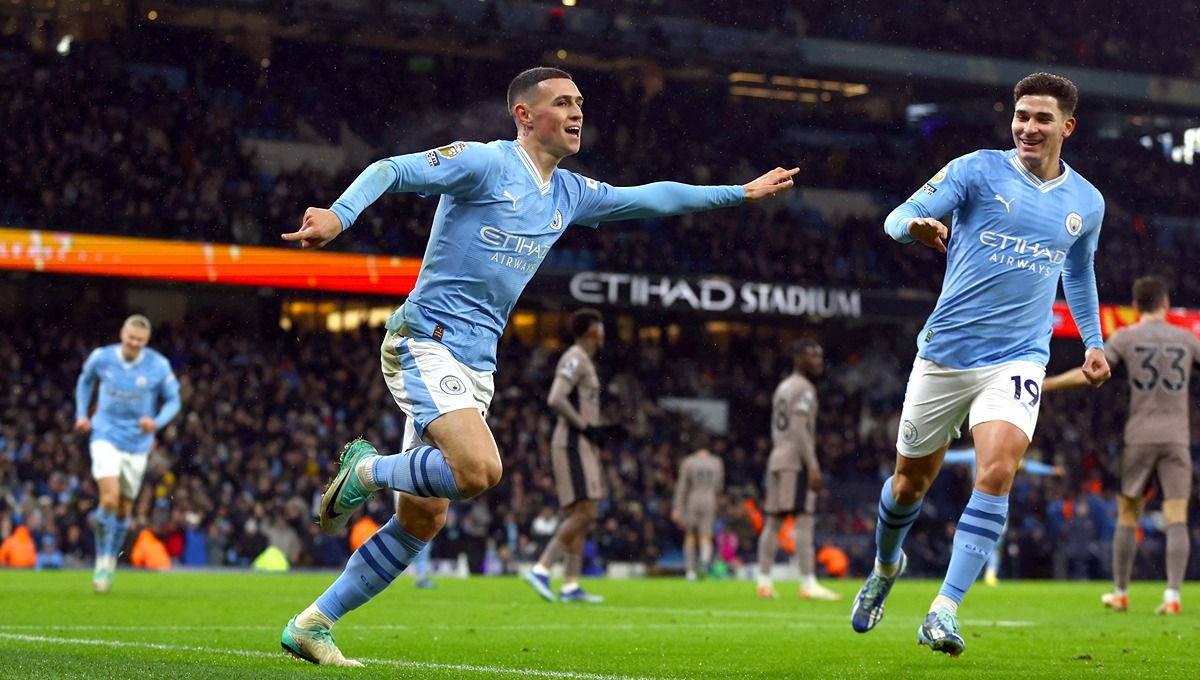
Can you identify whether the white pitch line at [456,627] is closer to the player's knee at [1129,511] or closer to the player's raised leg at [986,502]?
the player's knee at [1129,511]

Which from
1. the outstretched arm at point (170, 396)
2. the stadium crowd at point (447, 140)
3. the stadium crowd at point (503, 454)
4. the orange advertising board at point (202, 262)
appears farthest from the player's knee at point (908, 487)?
the stadium crowd at point (447, 140)

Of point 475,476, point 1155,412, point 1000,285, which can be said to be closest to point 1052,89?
point 1000,285

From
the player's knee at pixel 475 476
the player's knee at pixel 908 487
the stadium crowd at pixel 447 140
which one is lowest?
the player's knee at pixel 908 487

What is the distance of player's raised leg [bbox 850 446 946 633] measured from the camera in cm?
732

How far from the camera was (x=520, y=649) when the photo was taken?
7504 mm

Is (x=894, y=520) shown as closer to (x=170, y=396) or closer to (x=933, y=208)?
(x=933, y=208)

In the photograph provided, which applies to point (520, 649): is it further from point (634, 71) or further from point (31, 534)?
point (634, 71)

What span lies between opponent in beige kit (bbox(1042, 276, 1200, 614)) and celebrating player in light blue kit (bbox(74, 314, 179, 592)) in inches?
301

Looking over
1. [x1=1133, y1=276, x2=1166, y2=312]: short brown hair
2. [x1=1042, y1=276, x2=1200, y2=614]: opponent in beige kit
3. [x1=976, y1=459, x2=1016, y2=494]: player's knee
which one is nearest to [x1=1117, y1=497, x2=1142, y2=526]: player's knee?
[x1=1042, y1=276, x2=1200, y2=614]: opponent in beige kit

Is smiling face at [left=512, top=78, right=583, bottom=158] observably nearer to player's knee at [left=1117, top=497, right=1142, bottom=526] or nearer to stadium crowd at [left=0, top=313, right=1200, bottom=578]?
player's knee at [left=1117, top=497, right=1142, bottom=526]

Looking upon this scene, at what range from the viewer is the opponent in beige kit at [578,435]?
40.8ft

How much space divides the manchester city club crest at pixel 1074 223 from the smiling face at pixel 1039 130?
8.5 inches

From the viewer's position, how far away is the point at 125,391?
43.6 ft

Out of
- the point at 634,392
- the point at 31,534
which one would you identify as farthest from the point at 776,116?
the point at 31,534
